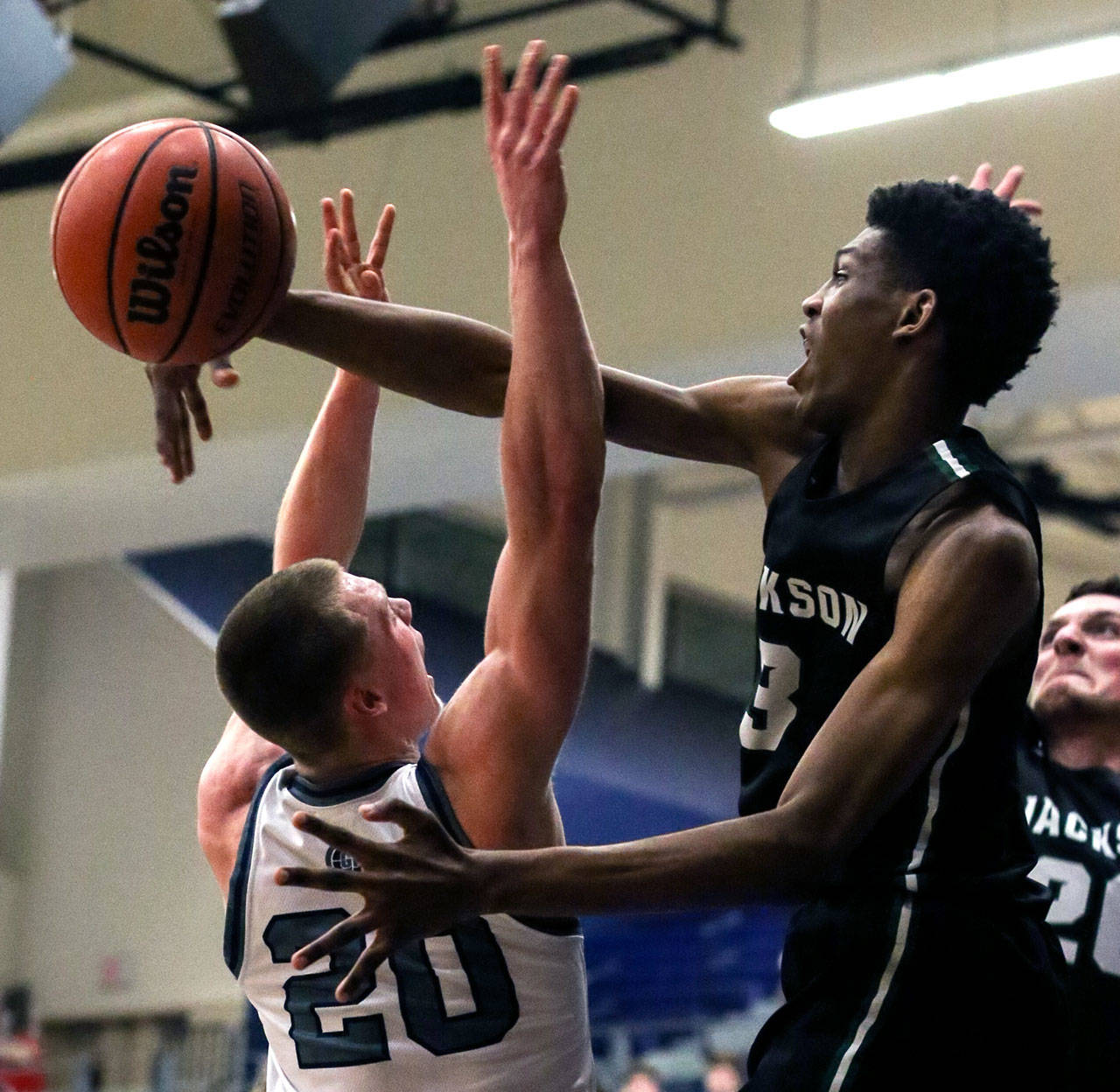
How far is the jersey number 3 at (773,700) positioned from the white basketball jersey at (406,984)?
0.38 meters

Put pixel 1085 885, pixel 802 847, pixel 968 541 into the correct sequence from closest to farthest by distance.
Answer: pixel 802 847 < pixel 968 541 < pixel 1085 885

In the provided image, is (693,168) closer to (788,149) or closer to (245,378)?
(788,149)

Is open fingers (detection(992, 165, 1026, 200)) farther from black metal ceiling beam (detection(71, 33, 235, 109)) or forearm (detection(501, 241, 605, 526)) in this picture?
black metal ceiling beam (detection(71, 33, 235, 109))

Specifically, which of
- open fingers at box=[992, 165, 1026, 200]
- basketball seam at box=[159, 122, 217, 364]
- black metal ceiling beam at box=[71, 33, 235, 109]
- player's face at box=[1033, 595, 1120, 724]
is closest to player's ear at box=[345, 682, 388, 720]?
basketball seam at box=[159, 122, 217, 364]

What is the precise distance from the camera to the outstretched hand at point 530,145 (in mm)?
2596

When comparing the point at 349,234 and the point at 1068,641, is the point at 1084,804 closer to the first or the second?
the point at 1068,641

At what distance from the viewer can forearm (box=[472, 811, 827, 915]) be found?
6.31ft

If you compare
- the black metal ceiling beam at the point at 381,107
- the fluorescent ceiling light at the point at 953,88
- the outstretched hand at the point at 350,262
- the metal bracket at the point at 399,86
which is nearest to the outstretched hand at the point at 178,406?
the outstretched hand at the point at 350,262

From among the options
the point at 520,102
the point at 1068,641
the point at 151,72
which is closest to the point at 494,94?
the point at 520,102

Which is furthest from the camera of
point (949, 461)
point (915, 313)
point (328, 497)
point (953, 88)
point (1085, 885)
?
point (953, 88)

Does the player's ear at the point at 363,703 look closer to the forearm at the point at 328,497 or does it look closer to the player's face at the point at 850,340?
the forearm at the point at 328,497

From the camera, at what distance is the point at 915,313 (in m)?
2.45

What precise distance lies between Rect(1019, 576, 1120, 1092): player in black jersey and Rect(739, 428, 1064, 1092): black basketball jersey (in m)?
1.19

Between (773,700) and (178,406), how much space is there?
1.01 meters
